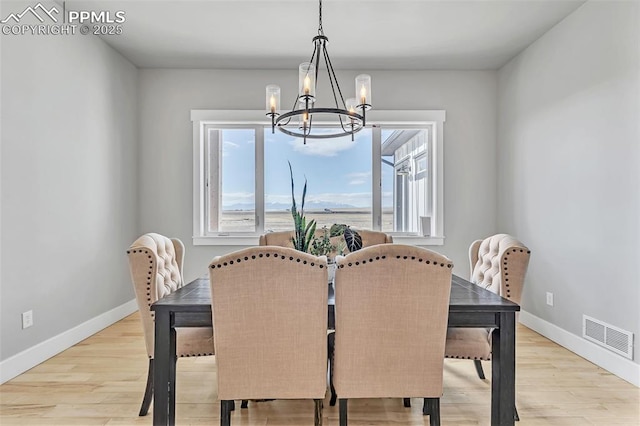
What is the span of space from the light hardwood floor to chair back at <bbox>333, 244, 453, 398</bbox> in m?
0.57

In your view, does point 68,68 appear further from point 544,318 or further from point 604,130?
point 544,318

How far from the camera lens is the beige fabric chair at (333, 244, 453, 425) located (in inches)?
60.1

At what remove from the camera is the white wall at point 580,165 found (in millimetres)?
2602

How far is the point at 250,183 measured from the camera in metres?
4.47

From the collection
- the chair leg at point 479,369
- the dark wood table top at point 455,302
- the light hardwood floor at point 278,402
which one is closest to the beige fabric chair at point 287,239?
the light hardwood floor at point 278,402

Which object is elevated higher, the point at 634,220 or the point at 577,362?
the point at 634,220

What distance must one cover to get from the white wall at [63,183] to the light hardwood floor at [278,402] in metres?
0.40

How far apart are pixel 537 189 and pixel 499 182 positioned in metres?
0.72

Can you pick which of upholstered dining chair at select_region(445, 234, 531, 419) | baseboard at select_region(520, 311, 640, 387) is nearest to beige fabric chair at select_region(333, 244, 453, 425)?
upholstered dining chair at select_region(445, 234, 531, 419)

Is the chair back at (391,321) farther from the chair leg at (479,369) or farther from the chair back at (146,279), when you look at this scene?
the chair leg at (479,369)

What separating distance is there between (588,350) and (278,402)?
2.28 metres

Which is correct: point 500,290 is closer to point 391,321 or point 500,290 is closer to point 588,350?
point 391,321

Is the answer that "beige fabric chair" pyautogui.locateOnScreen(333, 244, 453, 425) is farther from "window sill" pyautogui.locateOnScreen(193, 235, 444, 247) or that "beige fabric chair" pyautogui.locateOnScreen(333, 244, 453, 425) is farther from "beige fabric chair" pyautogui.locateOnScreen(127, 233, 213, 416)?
"window sill" pyautogui.locateOnScreen(193, 235, 444, 247)

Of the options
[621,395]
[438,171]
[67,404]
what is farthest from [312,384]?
[438,171]
